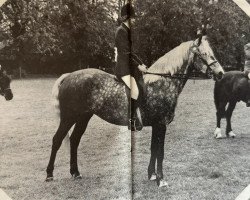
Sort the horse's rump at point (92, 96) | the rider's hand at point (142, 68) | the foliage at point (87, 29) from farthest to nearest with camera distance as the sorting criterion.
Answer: the horse's rump at point (92, 96), the foliage at point (87, 29), the rider's hand at point (142, 68)

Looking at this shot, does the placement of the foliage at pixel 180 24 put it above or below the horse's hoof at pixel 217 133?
above

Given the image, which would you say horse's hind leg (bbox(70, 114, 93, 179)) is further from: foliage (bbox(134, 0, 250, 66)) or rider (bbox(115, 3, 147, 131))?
foliage (bbox(134, 0, 250, 66))

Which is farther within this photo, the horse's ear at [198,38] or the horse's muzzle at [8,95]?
the horse's muzzle at [8,95]

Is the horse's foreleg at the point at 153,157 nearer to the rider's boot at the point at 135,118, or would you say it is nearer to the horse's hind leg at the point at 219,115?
the rider's boot at the point at 135,118

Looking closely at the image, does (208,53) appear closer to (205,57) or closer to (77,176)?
(205,57)

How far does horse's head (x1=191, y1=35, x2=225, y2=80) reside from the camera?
3.66m

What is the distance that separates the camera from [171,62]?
3699 mm

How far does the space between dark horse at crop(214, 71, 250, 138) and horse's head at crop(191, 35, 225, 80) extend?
0.70 feet

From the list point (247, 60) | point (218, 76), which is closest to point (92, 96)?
point (218, 76)

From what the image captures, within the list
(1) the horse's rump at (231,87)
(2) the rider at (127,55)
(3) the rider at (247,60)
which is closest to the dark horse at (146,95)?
(2) the rider at (127,55)

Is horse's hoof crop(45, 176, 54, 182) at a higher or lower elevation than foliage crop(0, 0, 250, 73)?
lower

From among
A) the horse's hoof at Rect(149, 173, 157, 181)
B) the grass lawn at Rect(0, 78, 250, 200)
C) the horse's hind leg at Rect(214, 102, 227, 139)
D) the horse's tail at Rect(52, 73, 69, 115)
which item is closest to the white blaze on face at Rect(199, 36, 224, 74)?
the grass lawn at Rect(0, 78, 250, 200)

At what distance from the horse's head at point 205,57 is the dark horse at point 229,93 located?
0.21m

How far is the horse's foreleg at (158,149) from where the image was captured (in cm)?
376
